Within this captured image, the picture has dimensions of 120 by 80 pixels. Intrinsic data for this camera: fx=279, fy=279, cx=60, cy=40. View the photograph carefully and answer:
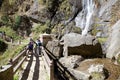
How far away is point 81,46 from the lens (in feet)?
69.3

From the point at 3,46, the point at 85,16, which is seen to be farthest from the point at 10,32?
the point at 85,16

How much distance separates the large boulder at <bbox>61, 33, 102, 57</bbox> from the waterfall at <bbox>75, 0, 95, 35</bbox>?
1717 centimetres

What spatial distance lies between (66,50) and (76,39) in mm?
1318

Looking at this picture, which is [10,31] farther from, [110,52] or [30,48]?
[110,52]

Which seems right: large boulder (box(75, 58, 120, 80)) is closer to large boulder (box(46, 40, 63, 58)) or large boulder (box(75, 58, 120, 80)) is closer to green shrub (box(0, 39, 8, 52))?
large boulder (box(46, 40, 63, 58))

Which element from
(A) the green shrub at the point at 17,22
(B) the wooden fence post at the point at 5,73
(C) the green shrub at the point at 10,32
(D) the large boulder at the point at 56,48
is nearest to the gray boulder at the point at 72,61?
(D) the large boulder at the point at 56,48

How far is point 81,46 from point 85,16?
898 inches

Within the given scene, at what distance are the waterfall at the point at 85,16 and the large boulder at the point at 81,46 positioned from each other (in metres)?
17.2

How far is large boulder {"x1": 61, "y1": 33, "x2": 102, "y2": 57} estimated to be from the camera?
21.0m

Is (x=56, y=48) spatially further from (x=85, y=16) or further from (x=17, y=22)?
(x=17, y=22)

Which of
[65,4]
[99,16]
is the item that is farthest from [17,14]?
[99,16]

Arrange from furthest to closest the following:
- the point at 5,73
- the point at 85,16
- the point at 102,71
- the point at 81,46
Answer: the point at 85,16 < the point at 81,46 < the point at 102,71 < the point at 5,73

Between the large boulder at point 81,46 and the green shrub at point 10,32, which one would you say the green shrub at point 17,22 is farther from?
the large boulder at point 81,46

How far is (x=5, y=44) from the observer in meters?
44.8
